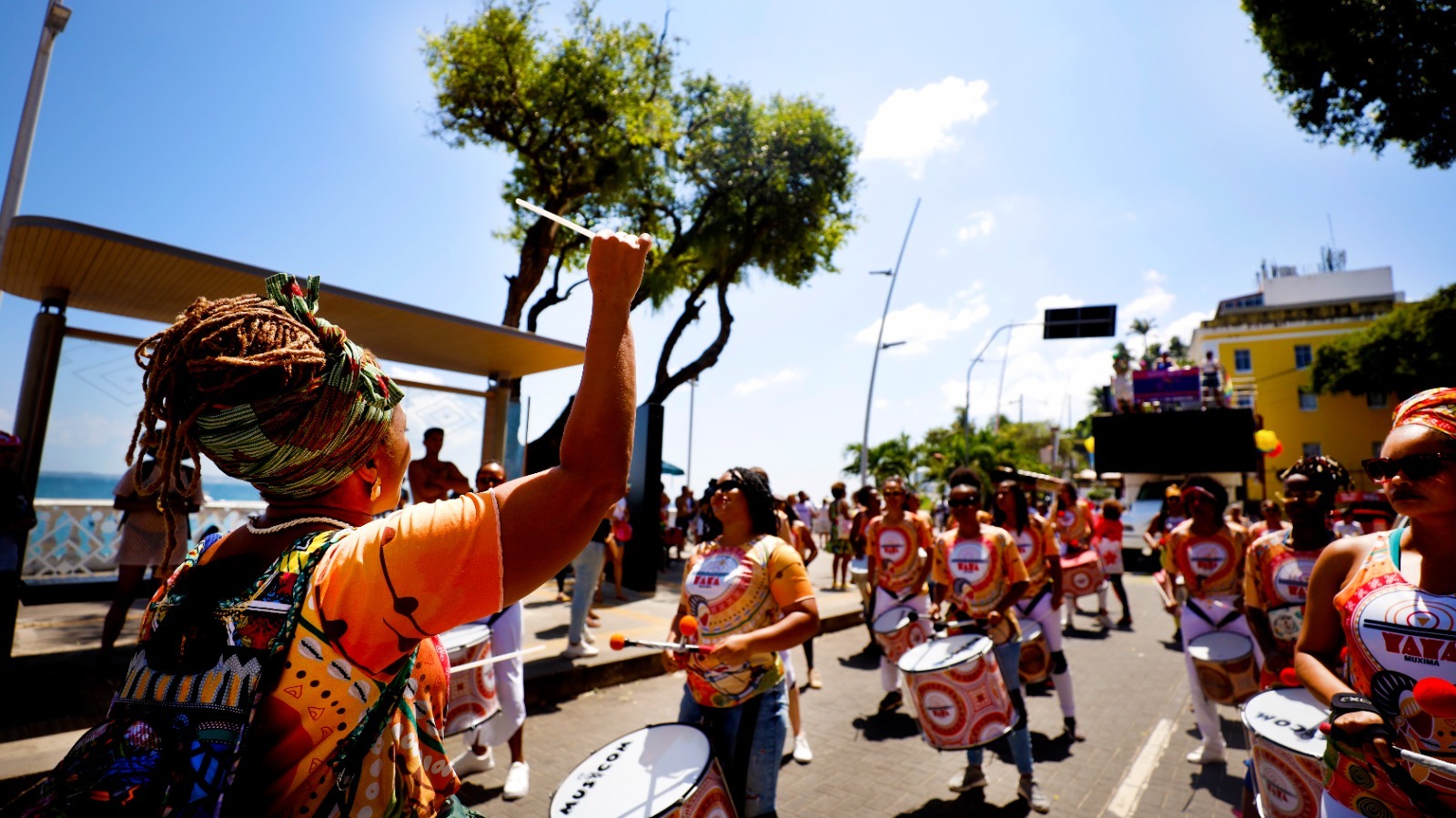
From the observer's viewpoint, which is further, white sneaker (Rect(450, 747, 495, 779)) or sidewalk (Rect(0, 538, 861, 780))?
white sneaker (Rect(450, 747, 495, 779))

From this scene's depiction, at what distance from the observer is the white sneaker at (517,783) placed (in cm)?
444

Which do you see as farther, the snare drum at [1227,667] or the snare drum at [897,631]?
the snare drum at [897,631]

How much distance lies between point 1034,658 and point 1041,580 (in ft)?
2.30

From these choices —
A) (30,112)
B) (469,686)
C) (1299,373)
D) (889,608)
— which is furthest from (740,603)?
(1299,373)

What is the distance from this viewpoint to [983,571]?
5.14 m

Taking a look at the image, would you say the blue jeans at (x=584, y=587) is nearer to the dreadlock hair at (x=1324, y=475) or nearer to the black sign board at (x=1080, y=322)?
the dreadlock hair at (x=1324, y=475)

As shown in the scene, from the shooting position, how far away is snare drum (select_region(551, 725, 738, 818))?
244cm

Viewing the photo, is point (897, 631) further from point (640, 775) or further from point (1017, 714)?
point (640, 775)

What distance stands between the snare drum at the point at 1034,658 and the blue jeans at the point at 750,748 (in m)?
3.20

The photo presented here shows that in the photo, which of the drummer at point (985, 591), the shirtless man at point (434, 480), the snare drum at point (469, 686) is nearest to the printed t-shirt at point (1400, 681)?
the drummer at point (985, 591)

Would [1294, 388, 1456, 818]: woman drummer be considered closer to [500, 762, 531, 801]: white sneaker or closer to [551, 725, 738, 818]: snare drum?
[551, 725, 738, 818]: snare drum

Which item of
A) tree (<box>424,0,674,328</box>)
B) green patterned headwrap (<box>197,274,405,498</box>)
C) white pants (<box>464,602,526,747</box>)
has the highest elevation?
tree (<box>424,0,674,328</box>)

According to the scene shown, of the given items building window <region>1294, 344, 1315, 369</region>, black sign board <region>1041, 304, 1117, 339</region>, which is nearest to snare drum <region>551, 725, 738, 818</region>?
black sign board <region>1041, 304, 1117, 339</region>

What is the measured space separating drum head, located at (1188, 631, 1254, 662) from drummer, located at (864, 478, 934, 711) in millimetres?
2180
